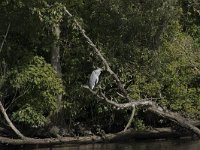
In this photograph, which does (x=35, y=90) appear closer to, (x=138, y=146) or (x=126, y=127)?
A: (x=126, y=127)

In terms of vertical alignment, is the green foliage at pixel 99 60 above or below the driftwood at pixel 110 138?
above

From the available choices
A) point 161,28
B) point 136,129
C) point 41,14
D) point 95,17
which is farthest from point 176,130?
point 41,14

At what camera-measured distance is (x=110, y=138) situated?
54.8 feet

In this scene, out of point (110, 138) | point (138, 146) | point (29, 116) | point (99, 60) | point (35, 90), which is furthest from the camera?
point (99, 60)

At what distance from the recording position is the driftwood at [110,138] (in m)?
15.3

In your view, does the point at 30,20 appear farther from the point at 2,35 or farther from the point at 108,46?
the point at 108,46

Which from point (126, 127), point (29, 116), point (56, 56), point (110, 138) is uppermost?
point (56, 56)

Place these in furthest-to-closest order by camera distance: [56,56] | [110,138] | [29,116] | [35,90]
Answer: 1. [56,56]
2. [110,138]
3. [35,90]
4. [29,116]

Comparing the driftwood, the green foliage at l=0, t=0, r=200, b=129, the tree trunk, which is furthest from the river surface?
the tree trunk

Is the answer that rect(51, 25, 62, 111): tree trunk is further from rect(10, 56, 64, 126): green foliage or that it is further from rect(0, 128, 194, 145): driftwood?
rect(0, 128, 194, 145): driftwood

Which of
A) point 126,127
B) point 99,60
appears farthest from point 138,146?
point 99,60

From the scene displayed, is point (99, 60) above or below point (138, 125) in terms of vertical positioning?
above

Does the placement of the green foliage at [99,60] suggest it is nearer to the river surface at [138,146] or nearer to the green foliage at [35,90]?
the green foliage at [35,90]

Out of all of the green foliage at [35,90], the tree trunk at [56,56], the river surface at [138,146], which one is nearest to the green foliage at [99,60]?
the green foliage at [35,90]
